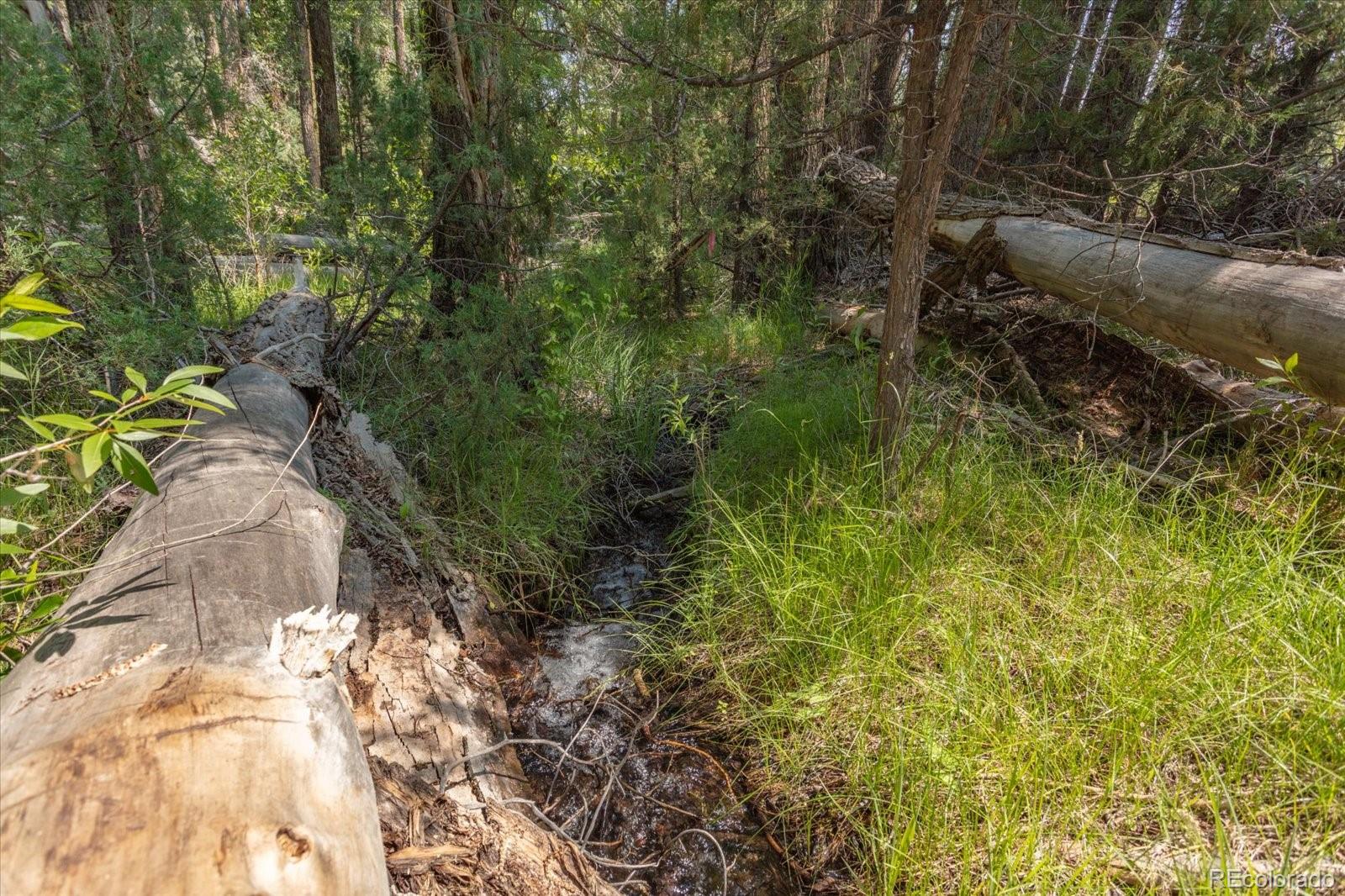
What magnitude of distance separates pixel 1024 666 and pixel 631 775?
1.35 meters

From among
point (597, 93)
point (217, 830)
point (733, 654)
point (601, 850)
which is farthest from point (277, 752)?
point (597, 93)

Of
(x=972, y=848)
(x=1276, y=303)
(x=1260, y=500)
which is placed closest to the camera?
(x=972, y=848)

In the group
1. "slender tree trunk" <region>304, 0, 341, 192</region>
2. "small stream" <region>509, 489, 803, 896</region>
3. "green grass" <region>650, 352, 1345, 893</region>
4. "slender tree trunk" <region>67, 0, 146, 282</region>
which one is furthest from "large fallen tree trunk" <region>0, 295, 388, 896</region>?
"slender tree trunk" <region>304, 0, 341, 192</region>

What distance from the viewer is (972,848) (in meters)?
1.66

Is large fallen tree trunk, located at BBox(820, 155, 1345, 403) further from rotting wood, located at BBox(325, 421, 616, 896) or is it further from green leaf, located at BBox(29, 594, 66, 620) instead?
green leaf, located at BBox(29, 594, 66, 620)

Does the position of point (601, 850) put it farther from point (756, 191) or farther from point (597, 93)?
point (756, 191)

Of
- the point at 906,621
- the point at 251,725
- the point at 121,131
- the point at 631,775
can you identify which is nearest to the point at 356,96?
the point at 121,131

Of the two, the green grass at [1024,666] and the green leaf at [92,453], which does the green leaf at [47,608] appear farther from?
the green grass at [1024,666]

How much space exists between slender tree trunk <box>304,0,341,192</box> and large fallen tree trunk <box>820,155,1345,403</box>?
25.5 feet

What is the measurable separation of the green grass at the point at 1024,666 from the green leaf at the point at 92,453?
75.1 inches

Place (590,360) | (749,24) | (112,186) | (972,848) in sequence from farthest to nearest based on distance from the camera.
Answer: (590,360) → (749,24) → (112,186) → (972,848)

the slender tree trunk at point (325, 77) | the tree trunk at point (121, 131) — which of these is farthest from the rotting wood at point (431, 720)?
the slender tree trunk at point (325, 77)

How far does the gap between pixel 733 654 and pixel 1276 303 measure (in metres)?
2.69

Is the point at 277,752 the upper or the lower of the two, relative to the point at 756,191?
lower
